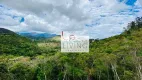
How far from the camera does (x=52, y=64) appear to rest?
120ft

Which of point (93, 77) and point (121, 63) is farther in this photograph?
point (93, 77)

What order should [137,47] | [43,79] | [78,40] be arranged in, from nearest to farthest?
[137,47] → [78,40] → [43,79]

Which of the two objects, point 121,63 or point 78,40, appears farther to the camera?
point 121,63

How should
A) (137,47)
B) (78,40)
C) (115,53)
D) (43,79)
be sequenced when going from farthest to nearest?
(43,79) < (115,53) < (78,40) < (137,47)

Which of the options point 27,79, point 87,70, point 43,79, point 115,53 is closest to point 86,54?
point 87,70

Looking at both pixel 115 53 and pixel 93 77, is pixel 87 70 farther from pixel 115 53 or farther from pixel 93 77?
pixel 115 53

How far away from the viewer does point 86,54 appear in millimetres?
36969

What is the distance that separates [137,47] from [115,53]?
724cm

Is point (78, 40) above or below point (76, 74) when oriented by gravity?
above

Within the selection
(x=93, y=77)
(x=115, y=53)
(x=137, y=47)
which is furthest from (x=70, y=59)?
(x=137, y=47)

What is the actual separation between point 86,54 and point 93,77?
3.99m


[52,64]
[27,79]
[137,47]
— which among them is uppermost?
[137,47]

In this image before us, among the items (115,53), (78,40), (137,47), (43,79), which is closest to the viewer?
(137,47)

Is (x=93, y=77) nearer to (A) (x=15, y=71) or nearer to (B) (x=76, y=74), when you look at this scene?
(B) (x=76, y=74)
